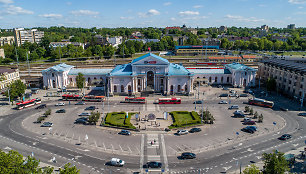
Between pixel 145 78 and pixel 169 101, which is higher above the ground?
pixel 145 78

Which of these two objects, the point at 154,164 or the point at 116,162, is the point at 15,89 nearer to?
the point at 116,162

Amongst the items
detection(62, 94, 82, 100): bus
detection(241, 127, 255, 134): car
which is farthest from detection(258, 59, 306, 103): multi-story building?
detection(62, 94, 82, 100): bus

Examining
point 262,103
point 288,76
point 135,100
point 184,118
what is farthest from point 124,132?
point 288,76

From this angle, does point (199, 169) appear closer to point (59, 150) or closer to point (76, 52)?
point (59, 150)

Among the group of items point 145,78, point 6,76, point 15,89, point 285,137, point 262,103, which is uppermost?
point 6,76

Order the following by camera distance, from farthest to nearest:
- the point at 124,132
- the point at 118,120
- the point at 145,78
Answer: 1. the point at 145,78
2. the point at 118,120
3. the point at 124,132

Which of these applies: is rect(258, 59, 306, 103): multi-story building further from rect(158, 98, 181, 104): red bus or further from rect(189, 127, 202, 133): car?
rect(189, 127, 202, 133): car
